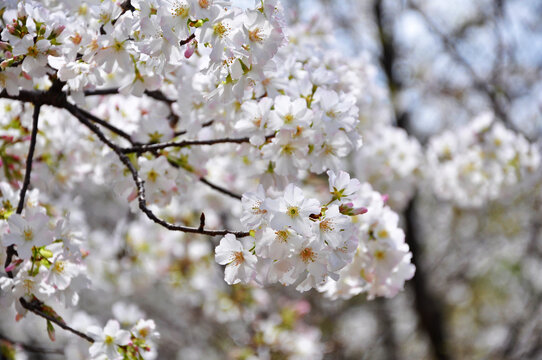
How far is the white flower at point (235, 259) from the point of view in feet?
4.33

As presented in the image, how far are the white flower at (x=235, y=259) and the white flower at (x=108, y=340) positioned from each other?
1.68 feet

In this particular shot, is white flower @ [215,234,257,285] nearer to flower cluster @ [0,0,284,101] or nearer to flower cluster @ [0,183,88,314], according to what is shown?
flower cluster @ [0,0,284,101]

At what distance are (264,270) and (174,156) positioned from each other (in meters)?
0.79

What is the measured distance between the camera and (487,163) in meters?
3.70

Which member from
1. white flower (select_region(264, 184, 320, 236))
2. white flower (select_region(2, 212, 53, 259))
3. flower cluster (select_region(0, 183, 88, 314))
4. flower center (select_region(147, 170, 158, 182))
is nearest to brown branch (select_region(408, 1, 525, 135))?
flower center (select_region(147, 170, 158, 182))

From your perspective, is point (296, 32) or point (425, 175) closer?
point (296, 32)

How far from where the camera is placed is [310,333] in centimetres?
497

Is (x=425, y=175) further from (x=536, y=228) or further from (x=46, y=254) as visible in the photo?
(x=46, y=254)

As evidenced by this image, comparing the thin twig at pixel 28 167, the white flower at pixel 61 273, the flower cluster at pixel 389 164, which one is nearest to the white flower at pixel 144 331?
the white flower at pixel 61 273

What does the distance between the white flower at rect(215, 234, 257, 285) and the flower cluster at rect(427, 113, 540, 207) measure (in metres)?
2.79

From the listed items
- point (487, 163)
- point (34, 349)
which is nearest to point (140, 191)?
point (34, 349)

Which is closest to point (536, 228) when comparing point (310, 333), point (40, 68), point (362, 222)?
point (310, 333)

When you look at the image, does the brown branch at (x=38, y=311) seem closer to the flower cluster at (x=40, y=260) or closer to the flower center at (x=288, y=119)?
the flower cluster at (x=40, y=260)

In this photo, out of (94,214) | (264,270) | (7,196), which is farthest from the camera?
(94,214)
